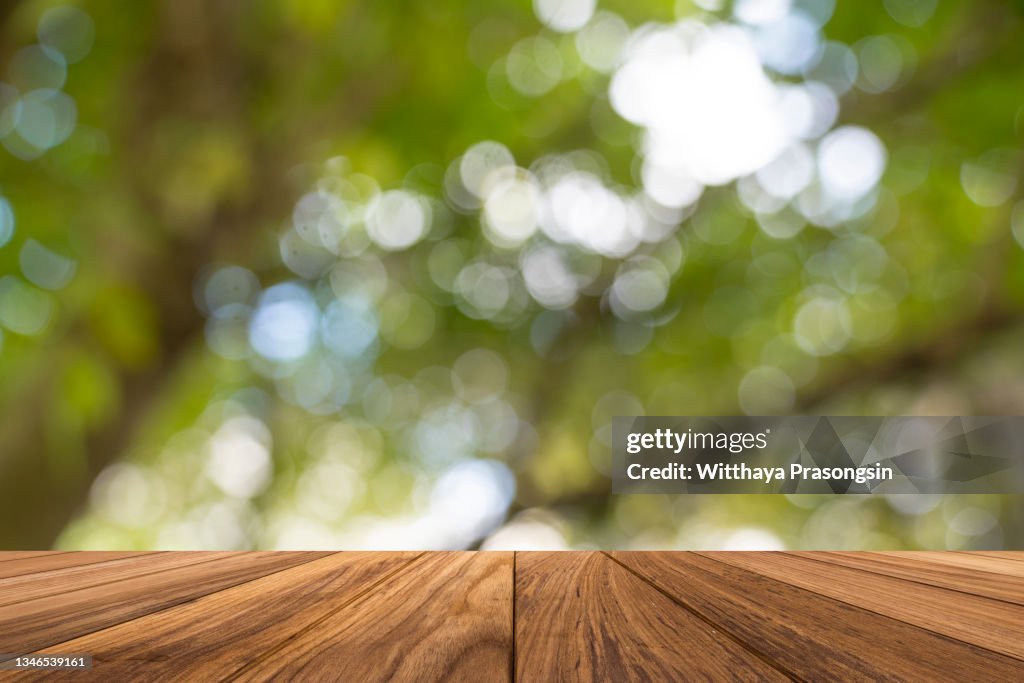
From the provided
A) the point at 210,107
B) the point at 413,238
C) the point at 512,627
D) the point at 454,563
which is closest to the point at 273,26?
the point at 210,107

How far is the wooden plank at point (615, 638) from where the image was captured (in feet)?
1.43

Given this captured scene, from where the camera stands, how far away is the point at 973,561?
0.99m

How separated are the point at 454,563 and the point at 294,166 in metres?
1.32

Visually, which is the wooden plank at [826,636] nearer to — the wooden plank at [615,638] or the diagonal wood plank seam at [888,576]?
the wooden plank at [615,638]

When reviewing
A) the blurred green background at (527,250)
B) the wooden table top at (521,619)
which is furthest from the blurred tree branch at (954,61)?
the wooden table top at (521,619)

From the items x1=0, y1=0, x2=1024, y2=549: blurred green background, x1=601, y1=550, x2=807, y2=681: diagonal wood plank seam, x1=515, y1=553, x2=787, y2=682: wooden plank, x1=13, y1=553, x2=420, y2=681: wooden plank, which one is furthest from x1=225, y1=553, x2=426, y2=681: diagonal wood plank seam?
x1=0, y1=0, x2=1024, y2=549: blurred green background

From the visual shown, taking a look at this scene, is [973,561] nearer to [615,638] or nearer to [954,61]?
[615,638]

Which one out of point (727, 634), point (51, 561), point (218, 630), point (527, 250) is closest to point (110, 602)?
point (218, 630)

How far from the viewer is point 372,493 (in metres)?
2.95

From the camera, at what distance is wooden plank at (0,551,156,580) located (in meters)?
0.91

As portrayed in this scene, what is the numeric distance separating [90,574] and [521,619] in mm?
595

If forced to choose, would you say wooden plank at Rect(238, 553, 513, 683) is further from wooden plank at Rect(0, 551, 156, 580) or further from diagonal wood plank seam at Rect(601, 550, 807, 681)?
wooden plank at Rect(0, 551, 156, 580)

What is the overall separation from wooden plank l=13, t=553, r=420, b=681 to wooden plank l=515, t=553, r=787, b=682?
0.18 metres

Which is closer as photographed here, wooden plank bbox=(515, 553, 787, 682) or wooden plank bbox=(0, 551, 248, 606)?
wooden plank bbox=(515, 553, 787, 682)
